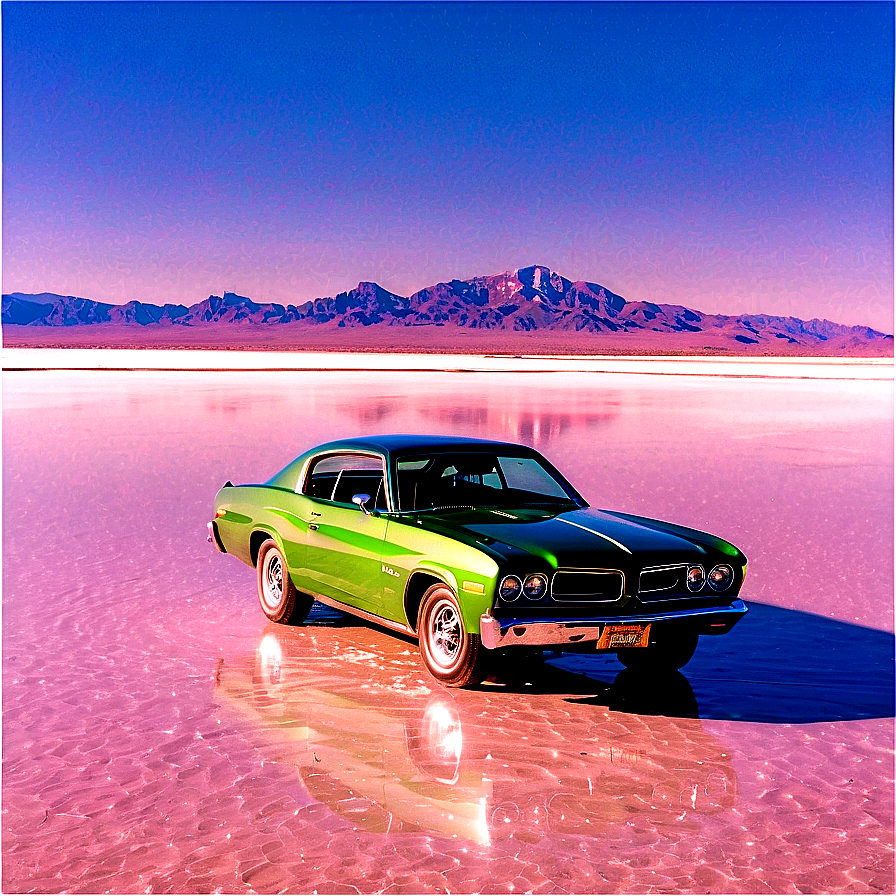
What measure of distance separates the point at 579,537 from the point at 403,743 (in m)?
1.74

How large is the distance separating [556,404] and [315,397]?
885 cm

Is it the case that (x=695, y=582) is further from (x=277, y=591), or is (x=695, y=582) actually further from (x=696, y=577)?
(x=277, y=591)

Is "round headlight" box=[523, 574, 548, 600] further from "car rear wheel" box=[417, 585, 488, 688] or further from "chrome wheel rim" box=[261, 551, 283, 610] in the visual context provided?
"chrome wheel rim" box=[261, 551, 283, 610]

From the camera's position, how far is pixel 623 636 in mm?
6801

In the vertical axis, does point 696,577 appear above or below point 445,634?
above

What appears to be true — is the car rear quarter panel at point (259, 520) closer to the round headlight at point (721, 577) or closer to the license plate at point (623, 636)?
the license plate at point (623, 636)

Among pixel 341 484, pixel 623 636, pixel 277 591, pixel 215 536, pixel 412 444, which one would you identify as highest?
pixel 412 444

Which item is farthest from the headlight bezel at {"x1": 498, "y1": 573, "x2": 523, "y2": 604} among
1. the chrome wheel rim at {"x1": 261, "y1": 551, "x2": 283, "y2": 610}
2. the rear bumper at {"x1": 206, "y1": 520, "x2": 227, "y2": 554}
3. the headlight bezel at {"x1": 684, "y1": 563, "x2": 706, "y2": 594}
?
the rear bumper at {"x1": 206, "y1": 520, "x2": 227, "y2": 554}

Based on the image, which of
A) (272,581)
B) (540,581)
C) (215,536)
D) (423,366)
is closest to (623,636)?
(540,581)

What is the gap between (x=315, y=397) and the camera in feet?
137

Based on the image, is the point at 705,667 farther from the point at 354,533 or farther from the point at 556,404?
the point at 556,404

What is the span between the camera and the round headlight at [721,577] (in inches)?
284

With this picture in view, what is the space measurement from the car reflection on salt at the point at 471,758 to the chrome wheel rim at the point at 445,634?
22 centimetres

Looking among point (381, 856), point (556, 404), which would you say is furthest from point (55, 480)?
point (556, 404)
